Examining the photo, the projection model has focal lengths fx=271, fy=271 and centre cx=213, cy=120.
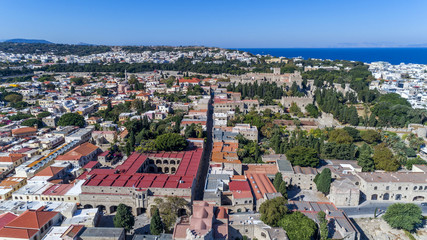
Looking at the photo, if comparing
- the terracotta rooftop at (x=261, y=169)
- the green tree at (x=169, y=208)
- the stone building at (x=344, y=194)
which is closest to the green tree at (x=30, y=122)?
the green tree at (x=169, y=208)

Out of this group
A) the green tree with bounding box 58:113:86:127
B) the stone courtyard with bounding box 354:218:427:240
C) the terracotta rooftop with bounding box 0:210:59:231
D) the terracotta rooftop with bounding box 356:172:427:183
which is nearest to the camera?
the terracotta rooftop with bounding box 0:210:59:231

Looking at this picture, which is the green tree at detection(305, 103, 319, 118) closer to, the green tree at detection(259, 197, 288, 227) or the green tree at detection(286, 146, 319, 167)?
the green tree at detection(286, 146, 319, 167)

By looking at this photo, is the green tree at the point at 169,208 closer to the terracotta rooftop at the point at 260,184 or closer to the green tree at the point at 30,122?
the terracotta rooftop at the point at 260,184

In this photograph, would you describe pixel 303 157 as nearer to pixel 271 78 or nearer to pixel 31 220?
pixel 31 220

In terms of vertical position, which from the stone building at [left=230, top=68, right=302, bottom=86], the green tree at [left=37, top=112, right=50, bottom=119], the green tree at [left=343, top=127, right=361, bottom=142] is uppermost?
the stone building at [left=230, top=68, right=302, bottom=86]

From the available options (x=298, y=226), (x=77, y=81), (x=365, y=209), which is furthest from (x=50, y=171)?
(x=77, y=81)

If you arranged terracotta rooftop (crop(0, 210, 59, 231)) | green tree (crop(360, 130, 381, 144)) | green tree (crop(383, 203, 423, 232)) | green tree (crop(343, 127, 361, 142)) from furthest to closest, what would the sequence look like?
Answer: 1. green tree (crop(343, 127, 361, 142))
2. green tree (crop(360, 130, 381, 144))
3. green tree (crop(383, 203, 423, 232))
4. terracotta rooftop (crop(0, 210, 59, 231))

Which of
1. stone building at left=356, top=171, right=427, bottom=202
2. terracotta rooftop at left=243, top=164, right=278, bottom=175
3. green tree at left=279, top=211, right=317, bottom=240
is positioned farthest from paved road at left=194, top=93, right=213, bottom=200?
stone building at left=356, top=171, right=427, bottom=202
